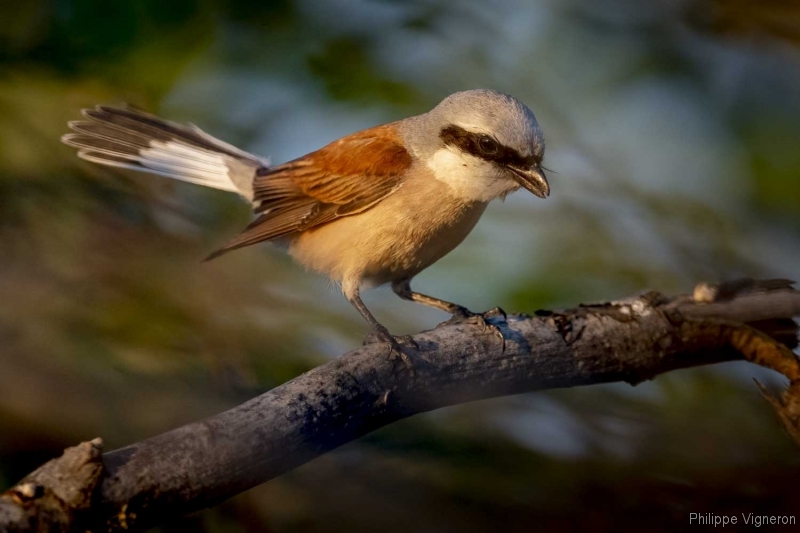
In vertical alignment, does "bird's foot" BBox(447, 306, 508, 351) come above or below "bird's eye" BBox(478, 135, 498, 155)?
below

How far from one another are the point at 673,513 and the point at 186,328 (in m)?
1.71

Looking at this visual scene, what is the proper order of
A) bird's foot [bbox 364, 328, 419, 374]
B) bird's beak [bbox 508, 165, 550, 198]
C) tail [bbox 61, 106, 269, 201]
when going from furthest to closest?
tail [bbox 61, 106, 269, 201], bird's beak [bbox 508, 165, 550, 198], bird's foot [bbox 364, 328, 419, 374]

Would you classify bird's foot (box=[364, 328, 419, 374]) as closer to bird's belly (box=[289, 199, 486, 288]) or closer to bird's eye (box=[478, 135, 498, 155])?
bird's belly (box=[289, 199, 486, 288])

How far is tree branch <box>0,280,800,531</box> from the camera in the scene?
4.45 ft

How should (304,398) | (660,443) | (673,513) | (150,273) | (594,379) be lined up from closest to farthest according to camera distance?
(673,513) < (304,398) < (660,443) < (594,379) < (150,273)

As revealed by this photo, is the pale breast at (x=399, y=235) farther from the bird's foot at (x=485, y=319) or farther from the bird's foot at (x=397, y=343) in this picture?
the bird's foot at (x=397, y=343)

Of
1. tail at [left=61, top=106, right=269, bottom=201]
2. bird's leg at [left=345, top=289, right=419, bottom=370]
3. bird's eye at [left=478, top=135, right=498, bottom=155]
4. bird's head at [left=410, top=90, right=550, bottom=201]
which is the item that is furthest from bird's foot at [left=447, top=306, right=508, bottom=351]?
tail at [left=61, top=106, right=269, bottom=201]

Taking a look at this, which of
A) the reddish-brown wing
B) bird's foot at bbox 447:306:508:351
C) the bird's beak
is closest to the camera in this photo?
bird's foot at bbox 447:306:508:351

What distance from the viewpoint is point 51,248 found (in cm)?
267

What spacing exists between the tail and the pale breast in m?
0.73

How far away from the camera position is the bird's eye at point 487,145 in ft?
9.55

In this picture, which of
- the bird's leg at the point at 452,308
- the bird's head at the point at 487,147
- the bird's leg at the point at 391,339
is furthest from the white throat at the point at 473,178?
the bird's leg at the point at 391,339

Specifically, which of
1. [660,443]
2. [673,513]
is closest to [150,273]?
[660,443]

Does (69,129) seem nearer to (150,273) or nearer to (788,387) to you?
(150,273)
